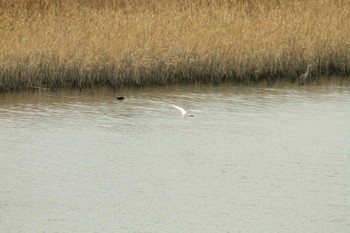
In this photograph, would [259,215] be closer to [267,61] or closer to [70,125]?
[70,125]

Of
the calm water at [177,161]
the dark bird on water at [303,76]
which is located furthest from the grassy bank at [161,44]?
the calm water at [177,161]

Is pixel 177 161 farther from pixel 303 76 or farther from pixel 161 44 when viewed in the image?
pixel 303 76

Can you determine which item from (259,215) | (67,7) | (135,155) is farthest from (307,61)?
(259,215)

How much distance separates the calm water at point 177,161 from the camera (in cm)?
784

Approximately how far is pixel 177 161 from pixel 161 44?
3679 mm

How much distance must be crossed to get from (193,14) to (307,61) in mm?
1702

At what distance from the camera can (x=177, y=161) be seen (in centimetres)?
954

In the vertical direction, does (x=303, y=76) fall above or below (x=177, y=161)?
above

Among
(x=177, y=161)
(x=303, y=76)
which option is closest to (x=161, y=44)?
(x=303, y=76)

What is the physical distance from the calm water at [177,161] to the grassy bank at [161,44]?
252 mm

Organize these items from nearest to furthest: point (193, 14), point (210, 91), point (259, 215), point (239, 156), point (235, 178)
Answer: point (259, 215) → point (235, 178) → point (239, 156) → point (210, 91) → point (193, 14)

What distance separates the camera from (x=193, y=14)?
14141mm

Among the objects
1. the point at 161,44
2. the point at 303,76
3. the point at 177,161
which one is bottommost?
the point at 177,161

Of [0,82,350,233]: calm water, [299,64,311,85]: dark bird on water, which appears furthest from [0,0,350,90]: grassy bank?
[0,82,350,233]: calm water
